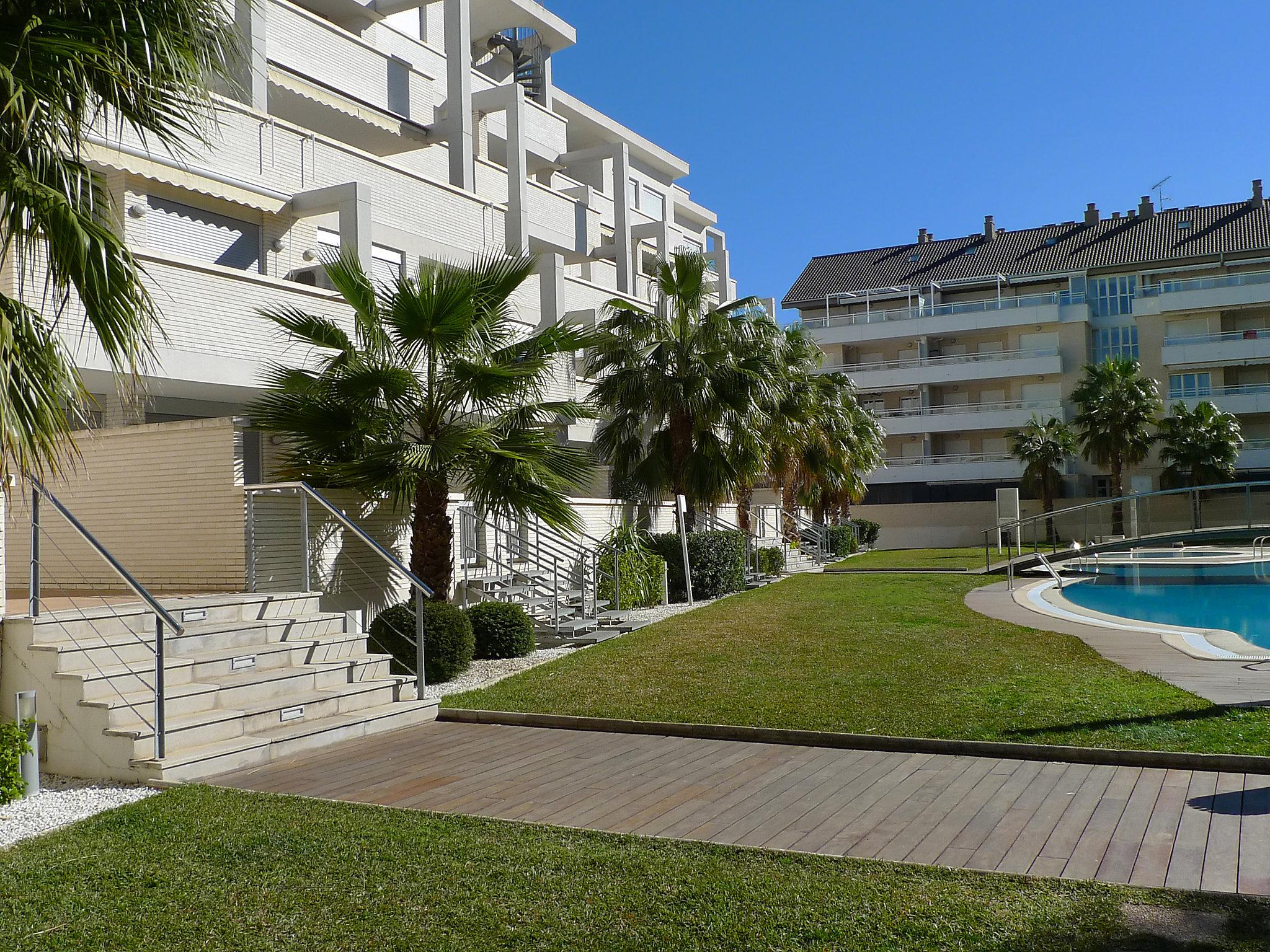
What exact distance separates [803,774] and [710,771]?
0.68 metres

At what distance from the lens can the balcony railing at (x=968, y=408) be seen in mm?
54156

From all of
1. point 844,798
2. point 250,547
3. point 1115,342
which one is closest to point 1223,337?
point 1115,342

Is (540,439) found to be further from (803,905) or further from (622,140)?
(622,140)

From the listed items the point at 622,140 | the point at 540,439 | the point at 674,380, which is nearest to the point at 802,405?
the point at 674,380

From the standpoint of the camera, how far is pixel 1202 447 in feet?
154

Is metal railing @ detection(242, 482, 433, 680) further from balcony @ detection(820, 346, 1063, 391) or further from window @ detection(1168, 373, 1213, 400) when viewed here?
window @ detection(1168, 373, 1213, 400)

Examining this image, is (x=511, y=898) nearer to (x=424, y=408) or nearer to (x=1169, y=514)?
(x=424, y=408)

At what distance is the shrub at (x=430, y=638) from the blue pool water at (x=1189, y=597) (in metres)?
11.5

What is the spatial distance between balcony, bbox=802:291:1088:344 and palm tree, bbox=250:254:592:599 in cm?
4230

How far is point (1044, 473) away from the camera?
5188 centimetres

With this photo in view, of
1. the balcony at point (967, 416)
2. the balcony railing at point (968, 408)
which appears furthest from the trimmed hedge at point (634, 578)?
the balcony at point (967, 416)

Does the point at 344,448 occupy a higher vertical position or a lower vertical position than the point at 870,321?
lower

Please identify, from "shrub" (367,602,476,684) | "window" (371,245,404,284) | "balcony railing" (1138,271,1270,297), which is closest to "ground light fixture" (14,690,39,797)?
"shrub" (367,602,476,684)

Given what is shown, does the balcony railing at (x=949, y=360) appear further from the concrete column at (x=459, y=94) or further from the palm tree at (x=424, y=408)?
the palm tree at (x=424, y=408)
